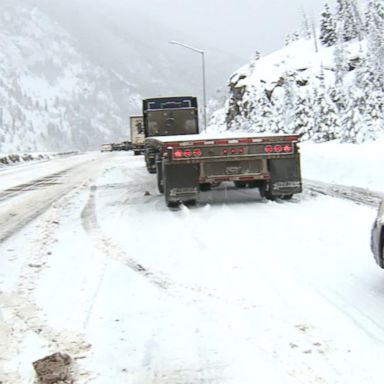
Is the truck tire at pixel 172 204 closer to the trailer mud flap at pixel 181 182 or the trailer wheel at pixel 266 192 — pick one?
the trailer mud flap at pixel 181 182

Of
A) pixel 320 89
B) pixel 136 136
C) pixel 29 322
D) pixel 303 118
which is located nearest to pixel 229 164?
pixel 29 322

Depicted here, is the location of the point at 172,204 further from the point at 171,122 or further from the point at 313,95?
the point at 313,95

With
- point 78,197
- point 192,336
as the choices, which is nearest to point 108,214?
point 78,197

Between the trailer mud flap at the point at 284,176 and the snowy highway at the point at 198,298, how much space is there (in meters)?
1.41

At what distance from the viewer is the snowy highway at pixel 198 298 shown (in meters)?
3.69

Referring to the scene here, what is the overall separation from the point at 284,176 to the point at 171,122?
1042cm

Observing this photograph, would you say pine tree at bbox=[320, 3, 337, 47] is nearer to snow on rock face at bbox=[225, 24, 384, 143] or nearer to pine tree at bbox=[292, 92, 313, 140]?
snow on rock face at bbox=[225, 24, 384, 143]

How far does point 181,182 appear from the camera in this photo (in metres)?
10.3

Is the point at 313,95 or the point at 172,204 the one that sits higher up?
the point at 313,95

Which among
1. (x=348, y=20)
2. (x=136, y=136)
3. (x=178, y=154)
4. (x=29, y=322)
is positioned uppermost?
(x=348, y=20)

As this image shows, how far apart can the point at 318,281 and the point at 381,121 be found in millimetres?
38037

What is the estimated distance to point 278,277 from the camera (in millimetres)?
5531

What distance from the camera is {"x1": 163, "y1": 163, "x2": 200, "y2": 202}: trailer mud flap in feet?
33.8

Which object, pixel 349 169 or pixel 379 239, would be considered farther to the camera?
pixel 349 169
